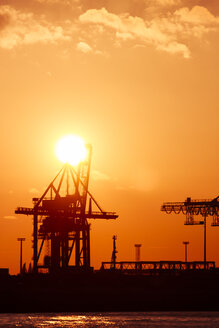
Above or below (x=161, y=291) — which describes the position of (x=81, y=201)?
A: above

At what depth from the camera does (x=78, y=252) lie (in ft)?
565

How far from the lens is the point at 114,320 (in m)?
120

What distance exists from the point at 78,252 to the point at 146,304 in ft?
96.5

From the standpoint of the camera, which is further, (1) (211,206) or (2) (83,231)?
(2) (83,231)

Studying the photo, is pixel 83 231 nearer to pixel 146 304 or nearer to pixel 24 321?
pixel 146 304

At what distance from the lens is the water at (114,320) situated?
Result: 4424 inches

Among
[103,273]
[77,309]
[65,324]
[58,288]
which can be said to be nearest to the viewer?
[65,324]

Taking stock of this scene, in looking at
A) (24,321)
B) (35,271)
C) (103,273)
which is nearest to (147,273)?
(103,273)

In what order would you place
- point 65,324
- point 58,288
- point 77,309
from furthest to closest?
point 58,288
point 77,309
point 65,324

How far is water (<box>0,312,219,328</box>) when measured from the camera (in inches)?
4424

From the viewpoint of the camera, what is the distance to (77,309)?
141 meters

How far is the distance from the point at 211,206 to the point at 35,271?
→ 115ft

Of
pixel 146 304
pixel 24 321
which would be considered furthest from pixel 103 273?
pixel 24 321

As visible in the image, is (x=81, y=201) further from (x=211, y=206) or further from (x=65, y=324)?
(x=65, y=324)
